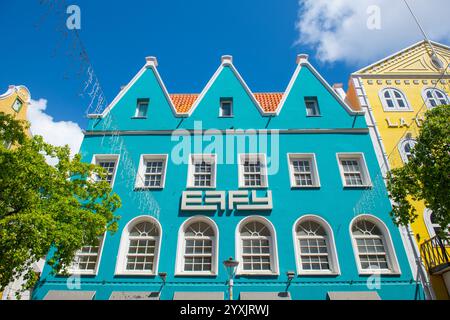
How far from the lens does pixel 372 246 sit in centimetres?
1348

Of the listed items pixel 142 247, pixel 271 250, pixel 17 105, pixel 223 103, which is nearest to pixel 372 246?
pixel 271 250

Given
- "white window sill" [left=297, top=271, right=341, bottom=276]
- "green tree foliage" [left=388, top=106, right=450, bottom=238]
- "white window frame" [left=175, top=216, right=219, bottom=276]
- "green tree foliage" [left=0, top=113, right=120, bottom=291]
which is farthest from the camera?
"white window frame" [left=175, top=216, right=219, bottom=276]

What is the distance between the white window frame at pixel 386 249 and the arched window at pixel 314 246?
994 millimetres

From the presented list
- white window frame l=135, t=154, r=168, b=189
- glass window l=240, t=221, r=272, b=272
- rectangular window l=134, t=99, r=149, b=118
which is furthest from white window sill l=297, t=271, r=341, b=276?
rectangular window l=134, t=99, r=149, b=118

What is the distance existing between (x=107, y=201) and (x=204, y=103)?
918cm

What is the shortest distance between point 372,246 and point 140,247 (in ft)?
36.0

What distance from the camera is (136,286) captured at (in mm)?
12547

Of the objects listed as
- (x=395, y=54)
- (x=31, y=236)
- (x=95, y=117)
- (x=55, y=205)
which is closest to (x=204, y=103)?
(x=95, y=117)

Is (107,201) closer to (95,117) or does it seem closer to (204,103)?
(95,117)

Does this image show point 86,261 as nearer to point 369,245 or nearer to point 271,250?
point 271,250

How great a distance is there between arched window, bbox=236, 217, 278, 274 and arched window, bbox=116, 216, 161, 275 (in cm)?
394

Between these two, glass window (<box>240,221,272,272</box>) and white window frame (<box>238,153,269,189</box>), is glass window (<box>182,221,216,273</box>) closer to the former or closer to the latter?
glass window (<box>240,221,272,272</box>)

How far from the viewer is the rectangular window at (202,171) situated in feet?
50.8

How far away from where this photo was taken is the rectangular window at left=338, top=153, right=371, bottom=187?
1523cm
